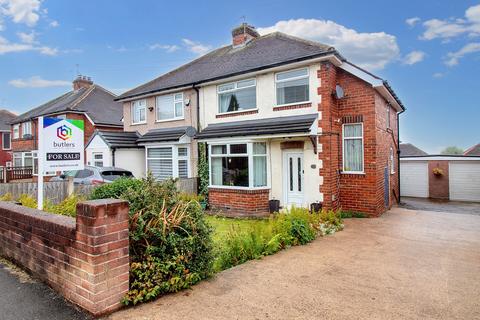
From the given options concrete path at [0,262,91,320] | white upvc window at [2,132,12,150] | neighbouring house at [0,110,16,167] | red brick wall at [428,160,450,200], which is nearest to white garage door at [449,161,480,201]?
red brick wall at [428,160,450,200]

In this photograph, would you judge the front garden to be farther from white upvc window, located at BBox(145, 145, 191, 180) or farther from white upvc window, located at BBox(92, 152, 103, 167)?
white upvc window, located at BBox(92, 152, 103, 167)

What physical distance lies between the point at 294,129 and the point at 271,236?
514 cm

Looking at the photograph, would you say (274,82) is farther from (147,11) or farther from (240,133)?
(147,11)

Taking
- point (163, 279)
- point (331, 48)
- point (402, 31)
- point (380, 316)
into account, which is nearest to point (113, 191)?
point (163, 279)

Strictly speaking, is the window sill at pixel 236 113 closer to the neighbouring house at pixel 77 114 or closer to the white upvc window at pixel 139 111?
the white upvc window at pixel 139 111

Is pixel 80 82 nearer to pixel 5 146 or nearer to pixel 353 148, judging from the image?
pixel 5 146

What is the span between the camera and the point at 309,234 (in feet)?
22.4

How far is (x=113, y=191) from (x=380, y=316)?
20.9 feet

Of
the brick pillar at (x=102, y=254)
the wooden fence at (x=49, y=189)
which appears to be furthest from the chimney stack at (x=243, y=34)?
the brick pillar at (x=102, y=254)

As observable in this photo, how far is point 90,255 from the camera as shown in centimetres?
316

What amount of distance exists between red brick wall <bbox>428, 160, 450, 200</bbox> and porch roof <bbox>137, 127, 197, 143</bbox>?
15.2 m

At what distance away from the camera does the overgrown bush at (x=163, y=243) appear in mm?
3564

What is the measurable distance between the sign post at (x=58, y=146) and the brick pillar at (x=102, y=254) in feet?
11.1

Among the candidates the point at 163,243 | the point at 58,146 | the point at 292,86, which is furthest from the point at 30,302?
the point at 292,86
